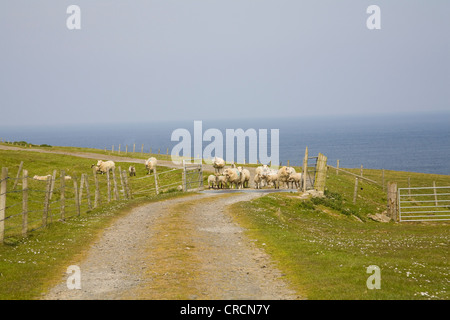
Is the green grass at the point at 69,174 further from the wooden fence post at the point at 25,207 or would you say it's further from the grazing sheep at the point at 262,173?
the wooden fence post at the point at 25,207

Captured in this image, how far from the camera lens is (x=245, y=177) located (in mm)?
50125

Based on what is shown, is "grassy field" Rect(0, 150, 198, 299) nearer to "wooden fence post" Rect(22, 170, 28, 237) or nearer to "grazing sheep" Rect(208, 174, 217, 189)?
"wooden fence post" Rect(22, 170, 28, 237)

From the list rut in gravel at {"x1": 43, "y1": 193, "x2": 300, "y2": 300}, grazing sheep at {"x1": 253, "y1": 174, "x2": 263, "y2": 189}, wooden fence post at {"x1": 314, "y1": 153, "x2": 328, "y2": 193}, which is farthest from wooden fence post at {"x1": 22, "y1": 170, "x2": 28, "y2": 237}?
grazing sheep at {"x1": 253, "y1": 174, "x2": 263, "y2": 189}

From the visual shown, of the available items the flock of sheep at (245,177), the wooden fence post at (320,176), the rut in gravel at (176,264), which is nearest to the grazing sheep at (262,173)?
the flock of sheep at (245,177)

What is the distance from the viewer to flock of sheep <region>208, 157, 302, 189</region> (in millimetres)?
48531

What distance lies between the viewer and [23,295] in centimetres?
1295

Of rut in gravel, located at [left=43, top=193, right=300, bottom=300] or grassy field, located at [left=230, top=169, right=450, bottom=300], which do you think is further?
grassy field, located at [left=230, top=169, right=450, bottom=300]

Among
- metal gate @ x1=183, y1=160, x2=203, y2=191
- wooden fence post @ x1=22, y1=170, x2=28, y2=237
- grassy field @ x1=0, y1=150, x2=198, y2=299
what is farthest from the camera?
metal gate @ x1=183, y1=160, x2=203, y2=191

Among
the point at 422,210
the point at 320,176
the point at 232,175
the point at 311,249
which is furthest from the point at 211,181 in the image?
the point at 311,249

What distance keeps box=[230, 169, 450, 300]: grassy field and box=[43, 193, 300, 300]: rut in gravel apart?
835 millimetres

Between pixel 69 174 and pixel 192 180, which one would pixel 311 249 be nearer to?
pixel 192 180

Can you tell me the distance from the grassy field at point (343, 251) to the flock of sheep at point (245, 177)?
11.9 meters

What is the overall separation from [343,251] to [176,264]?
249 inches
